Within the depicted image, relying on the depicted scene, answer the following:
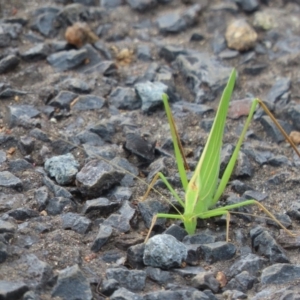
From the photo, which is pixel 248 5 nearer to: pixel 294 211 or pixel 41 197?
pixel 294 211

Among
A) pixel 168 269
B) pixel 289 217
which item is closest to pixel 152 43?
pixel 289 217

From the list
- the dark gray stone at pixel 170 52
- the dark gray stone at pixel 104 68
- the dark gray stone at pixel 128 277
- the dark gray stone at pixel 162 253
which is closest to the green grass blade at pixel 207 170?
the dark gray stone at pixel 162 253

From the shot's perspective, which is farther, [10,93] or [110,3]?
[110,3]

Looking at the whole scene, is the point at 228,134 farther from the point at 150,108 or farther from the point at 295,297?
the point at 295,297

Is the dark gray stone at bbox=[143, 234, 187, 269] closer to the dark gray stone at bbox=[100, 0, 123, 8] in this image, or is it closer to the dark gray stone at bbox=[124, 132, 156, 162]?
the dark gray stone at bbox=[124, 132, 156, 162]

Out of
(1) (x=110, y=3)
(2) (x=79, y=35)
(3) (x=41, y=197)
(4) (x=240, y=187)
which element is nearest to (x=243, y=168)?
(4) (x=240, y=187)

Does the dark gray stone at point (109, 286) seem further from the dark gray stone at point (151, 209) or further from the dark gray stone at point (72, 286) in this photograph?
the dark gray stone at point (151, 209)
